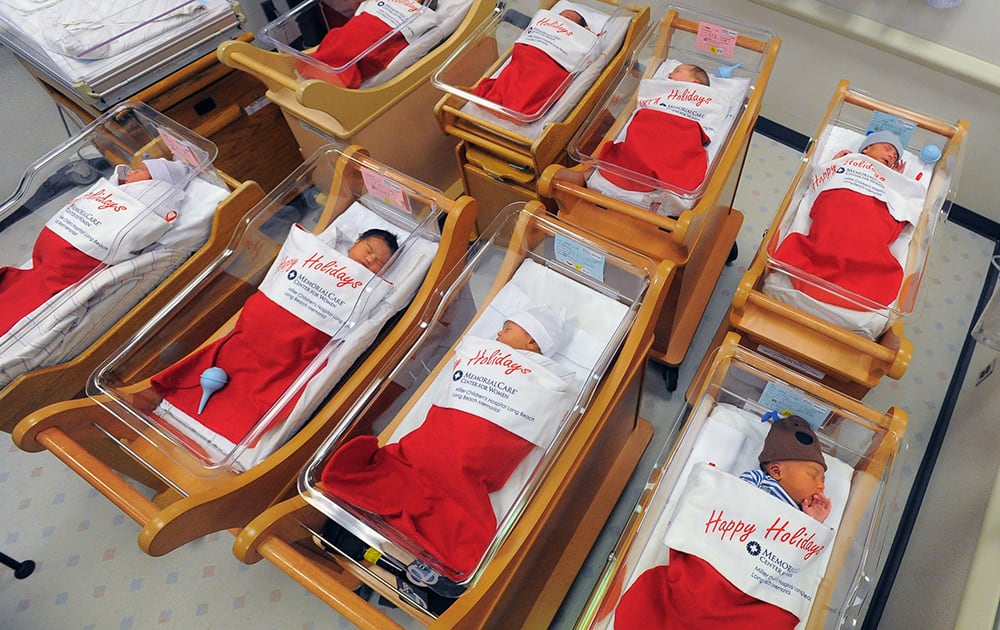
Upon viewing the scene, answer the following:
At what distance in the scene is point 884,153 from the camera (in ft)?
4.91

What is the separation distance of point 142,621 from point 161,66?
68.3 inches

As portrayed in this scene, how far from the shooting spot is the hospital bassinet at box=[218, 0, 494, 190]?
1767 mm

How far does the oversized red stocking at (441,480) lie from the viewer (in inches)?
42.9

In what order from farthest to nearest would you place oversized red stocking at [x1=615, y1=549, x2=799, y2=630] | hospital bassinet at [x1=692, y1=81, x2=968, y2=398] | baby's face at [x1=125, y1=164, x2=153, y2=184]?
1. baby's face at [x1=125, y1=164, x2=153, y2=184]
2. hospital bassinet at [x1=692, y1=81, x2=968, y2=398]
3. oversized red stocking at [x1=615, y1=549, x2=799, y2=630]

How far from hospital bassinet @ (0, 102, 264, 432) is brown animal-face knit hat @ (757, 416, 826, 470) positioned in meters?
1.48

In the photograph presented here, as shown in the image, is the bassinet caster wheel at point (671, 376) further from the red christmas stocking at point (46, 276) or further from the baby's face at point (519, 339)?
the red christmas stocking at point (46, 276)

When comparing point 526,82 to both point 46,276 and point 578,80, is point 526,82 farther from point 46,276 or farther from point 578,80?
point 46,276

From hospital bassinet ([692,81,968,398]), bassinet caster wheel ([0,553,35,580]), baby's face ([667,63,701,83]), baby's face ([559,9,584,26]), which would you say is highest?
baby's face ([559,9,584,26])

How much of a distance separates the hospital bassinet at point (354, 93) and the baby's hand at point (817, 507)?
1.58m

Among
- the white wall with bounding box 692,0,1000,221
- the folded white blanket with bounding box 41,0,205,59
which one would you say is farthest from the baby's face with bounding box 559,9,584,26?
the folded white blanket with bounding box 41,0,205,59

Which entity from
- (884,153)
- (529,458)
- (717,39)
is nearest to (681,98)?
(717,39)

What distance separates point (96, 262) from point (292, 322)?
58 centimetres

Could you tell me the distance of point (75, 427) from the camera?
1290mm

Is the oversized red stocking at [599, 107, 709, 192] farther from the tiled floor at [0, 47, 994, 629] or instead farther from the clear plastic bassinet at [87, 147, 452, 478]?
the tiled floor at [0, 47, 994, 629]
